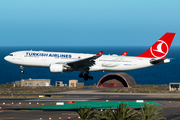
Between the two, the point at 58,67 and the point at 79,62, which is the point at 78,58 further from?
the point at 58,67

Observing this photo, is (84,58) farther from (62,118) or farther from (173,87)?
(173,87)

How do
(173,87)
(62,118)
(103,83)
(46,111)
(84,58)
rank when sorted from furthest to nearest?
1. (103,83)
2. (173,87)
3. (84,58)
4. (46,111)
5. (62,118)

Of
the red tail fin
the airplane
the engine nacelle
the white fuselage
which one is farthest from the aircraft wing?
the red tail fin

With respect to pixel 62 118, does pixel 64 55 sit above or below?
above

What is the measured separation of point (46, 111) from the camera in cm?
5775

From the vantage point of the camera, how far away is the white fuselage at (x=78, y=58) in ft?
214

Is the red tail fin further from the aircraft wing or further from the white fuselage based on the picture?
the aircraft wing

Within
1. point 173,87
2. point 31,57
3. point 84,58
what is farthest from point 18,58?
point 173,87

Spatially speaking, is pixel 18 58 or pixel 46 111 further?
pixel 18 58

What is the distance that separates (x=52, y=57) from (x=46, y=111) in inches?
478

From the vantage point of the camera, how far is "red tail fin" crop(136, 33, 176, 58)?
69.6 meters

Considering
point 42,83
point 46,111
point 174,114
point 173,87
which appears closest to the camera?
point 174,114

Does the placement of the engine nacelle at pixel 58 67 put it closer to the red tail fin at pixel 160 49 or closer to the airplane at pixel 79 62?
the airplane at pixel 79 62

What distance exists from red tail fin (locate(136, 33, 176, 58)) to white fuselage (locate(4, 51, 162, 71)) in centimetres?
291
